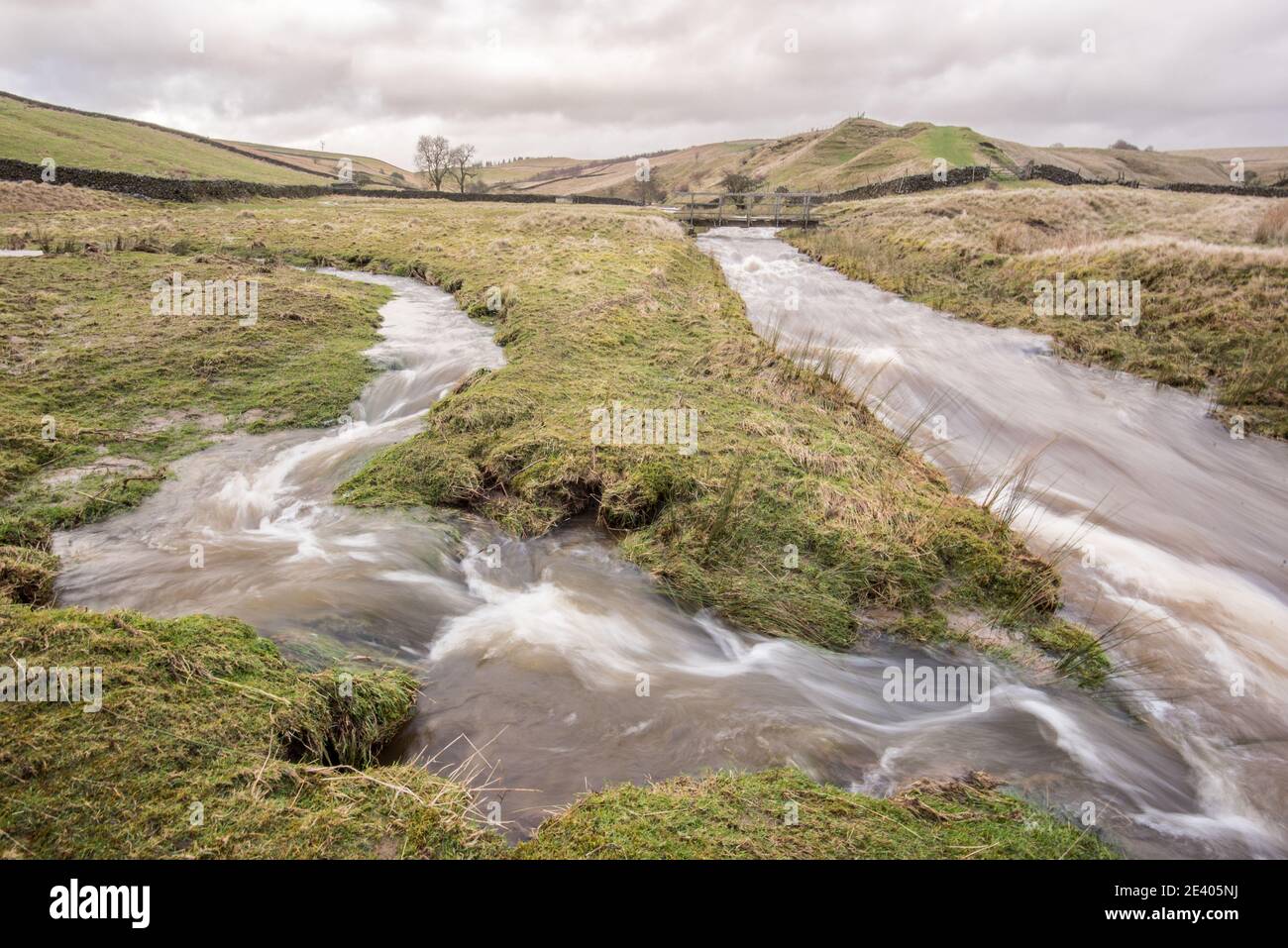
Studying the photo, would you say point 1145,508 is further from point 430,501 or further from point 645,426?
point 430,501

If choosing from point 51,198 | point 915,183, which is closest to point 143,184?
point 51,198

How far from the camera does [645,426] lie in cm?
977

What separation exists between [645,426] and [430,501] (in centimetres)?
330

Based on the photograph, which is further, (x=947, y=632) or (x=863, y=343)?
(x=863, y=343)

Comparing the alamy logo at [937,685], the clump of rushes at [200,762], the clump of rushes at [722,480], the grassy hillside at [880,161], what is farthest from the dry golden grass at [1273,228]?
the grassy hillside at [880,161]

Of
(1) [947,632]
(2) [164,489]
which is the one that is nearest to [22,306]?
(2) [164,489]

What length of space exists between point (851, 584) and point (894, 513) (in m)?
1.42

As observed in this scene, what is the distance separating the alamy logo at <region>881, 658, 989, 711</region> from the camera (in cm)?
592

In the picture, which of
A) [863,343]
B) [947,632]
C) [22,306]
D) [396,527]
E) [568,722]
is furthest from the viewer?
[863,343]

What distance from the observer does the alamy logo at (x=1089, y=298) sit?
1838 centimetres

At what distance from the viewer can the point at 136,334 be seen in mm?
13336

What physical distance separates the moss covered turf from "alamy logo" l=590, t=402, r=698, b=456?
0.25m

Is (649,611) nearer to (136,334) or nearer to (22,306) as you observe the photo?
(136,334)
